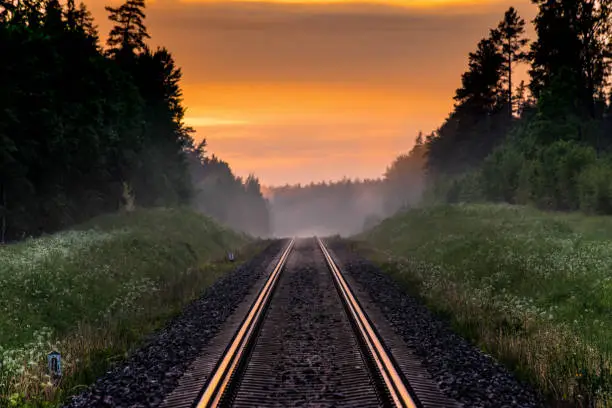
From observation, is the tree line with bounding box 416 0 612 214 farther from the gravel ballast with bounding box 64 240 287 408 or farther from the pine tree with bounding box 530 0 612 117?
the gravel ballast with bounding box 64 240 287 408

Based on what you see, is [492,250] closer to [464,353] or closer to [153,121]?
[464,353]

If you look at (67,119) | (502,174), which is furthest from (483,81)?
(67,119)

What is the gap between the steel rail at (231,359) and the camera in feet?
25.8

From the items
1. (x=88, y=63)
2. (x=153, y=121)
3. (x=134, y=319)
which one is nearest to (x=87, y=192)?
(x=88, y=63)

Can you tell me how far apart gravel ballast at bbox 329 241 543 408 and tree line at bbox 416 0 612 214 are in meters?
22.6

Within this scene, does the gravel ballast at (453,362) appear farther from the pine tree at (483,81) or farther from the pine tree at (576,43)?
the pine tree at (483,81)

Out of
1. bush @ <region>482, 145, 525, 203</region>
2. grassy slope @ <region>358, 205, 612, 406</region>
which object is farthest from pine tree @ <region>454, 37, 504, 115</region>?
grassy slope @ <region>358, 205, 612, 406</region>

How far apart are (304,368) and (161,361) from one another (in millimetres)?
3006

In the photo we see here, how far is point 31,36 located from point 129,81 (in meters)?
17.0

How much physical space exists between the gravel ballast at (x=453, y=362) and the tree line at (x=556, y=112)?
22621 millimetres

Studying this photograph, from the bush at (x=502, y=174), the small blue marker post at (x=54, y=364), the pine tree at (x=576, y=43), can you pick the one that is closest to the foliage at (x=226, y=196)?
the bush at (x=502, y=174)

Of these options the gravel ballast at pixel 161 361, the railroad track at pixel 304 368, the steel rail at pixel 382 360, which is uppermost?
the steel rail at pixel 382 360

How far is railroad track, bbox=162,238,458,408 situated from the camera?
7.98 metres

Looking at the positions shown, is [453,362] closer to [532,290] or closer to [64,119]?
[532,290]
